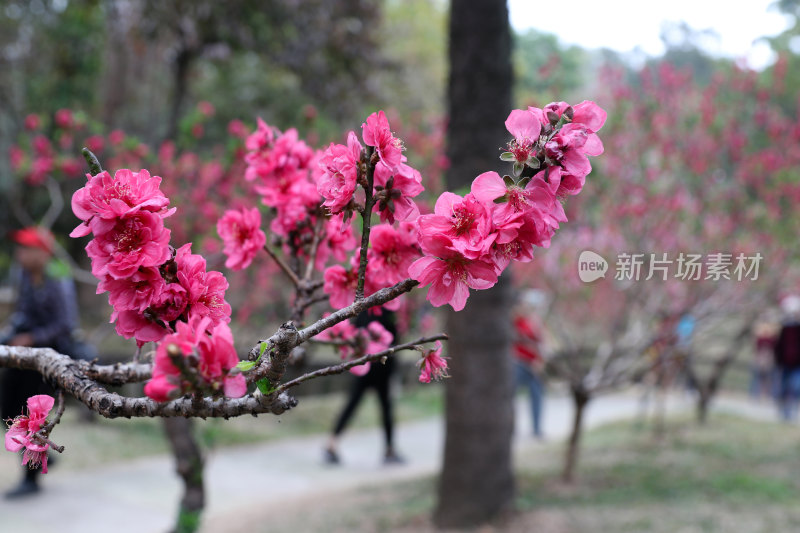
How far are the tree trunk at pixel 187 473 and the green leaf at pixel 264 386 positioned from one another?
2.33 meters

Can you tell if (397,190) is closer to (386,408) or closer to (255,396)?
(255,396)

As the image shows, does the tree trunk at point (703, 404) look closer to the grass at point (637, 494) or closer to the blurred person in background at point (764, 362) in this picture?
the grass at point (637, 494)

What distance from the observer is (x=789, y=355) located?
27.5 ft

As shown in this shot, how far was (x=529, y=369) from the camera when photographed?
7836mm

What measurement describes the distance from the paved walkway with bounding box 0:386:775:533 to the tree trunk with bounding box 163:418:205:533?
131 centimetres

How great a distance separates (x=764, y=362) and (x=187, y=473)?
1087 cm

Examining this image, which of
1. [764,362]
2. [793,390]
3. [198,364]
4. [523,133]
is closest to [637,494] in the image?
[523,133]

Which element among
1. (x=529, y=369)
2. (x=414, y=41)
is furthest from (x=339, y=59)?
(x=414, y=41)

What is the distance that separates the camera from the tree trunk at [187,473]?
316 centimetres

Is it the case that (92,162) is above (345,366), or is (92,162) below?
above

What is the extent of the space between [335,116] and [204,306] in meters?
7.80

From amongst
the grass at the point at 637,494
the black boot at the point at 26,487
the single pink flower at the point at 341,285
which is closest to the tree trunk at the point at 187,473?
the grass at the point at 637,494

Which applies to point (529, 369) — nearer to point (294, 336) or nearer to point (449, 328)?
point (449, 328)

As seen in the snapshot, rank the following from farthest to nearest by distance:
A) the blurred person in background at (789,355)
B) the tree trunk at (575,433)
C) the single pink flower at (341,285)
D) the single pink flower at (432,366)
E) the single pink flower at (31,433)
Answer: the blurred person in background at (789,355) → the tree trunk at (575,433) → the single pink flower at (341,285) → the single pink flower at (432,366) → the single pink flower at (31,433)
